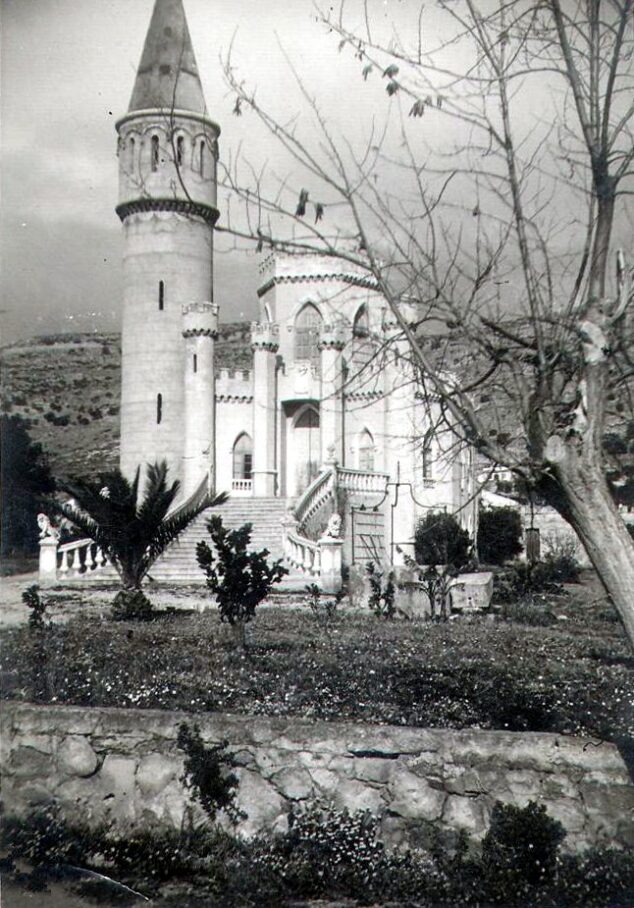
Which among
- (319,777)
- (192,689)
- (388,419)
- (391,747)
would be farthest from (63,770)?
(388,419)

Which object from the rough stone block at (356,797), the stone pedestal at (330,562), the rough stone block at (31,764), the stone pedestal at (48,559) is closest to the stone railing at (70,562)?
the stone pedestal at (48,559)

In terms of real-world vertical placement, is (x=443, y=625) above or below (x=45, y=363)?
below

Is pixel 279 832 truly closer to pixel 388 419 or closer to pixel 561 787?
pixel 561 787

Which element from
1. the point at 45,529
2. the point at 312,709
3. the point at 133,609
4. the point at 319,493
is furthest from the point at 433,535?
the point at 312,709

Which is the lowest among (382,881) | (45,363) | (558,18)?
(382,881)

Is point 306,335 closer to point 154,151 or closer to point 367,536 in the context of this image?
point 154,151

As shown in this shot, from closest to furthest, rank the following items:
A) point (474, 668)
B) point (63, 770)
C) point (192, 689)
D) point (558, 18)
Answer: point (558, 18), point (63, 770), point (192, 689), point (474, 668)

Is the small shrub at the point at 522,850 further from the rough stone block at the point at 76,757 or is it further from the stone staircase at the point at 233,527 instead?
the stone staircase at the point at 233,527
